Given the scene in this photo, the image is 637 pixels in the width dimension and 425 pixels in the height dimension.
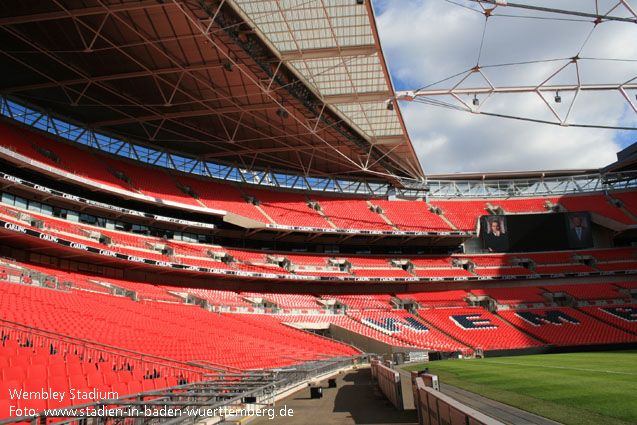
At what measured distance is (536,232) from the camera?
159ft

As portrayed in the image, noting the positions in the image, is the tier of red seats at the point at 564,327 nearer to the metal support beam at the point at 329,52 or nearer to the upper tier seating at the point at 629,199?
the upper tier seating at the point at 629,199

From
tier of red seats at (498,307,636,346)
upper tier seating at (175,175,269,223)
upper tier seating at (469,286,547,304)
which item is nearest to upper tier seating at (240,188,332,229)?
upper tier seating at (175,175,269,223)

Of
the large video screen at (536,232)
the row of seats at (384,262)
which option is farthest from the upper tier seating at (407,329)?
the large video screen at (536,232)

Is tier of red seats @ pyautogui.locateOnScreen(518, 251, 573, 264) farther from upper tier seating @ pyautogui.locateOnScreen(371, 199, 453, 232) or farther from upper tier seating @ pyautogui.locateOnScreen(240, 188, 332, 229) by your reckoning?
upper tier seating @ pyautogui.locateOnScreen(240, 188, 332, 229)

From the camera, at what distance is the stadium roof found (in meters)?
23.0

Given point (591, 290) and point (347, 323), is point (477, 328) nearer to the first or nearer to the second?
point (347, 323)

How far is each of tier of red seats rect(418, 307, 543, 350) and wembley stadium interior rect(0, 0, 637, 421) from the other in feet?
0.99

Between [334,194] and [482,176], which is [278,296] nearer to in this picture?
[334,194]

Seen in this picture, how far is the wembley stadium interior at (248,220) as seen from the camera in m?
19.8

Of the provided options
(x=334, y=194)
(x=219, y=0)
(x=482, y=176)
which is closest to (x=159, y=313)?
(x=219, y=0)

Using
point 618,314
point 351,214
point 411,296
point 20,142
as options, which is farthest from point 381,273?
point 20,142

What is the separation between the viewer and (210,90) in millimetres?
30344

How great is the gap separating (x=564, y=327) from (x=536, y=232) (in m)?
14.0

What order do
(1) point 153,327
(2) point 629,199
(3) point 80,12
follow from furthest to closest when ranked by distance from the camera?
1. (2) point 629,199
2. (3) point 80,12
3. (1) point 153,327
